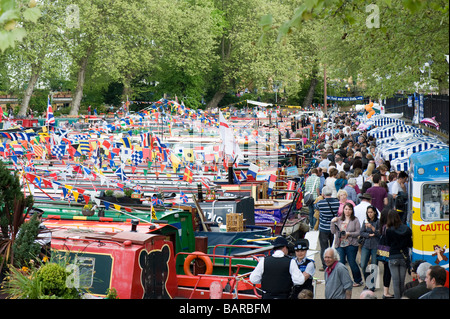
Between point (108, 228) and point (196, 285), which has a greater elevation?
point (108, 228)

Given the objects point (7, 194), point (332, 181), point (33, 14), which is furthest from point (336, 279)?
point (332, 181)

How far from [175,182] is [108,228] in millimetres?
12508

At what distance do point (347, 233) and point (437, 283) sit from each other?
4.10 meters

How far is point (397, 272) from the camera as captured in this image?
1037cm

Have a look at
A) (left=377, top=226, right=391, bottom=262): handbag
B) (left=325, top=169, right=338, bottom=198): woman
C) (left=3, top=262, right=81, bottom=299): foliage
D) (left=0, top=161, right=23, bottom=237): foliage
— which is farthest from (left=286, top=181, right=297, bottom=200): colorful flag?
(left=3, top=262, right=81, bottom=299): foliage

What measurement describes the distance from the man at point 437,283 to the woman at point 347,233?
3.97 metres

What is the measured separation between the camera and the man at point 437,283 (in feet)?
23.7

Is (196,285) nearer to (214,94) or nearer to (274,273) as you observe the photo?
(274,273)

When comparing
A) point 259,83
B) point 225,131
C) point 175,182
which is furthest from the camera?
point 259,83

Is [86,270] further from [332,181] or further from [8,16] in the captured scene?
[332,181]

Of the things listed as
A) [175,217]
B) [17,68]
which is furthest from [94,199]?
[17,68]

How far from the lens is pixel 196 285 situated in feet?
35.4

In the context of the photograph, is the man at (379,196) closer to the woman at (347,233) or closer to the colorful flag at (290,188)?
the woman at (347,233)

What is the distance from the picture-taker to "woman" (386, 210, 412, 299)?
33.9ft
